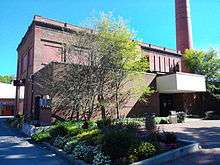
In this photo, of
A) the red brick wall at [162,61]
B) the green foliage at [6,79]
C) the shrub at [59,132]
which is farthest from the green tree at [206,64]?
the green foliage at [6,79]

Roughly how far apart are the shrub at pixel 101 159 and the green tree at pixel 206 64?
99.2 feet

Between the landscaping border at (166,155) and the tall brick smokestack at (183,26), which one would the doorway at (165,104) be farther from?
the landscaping border at (166,155)

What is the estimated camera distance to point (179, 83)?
2697cm

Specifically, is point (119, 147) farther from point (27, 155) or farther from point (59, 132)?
point (59, 132)

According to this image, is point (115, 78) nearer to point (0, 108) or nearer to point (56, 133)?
point (56, 133)

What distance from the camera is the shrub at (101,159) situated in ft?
26.9

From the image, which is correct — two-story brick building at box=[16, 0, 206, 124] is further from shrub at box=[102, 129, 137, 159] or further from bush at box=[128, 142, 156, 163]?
bush at box=[128, 142, 156, 163]

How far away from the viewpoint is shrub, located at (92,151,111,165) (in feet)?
26.9

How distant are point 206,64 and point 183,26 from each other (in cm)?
936

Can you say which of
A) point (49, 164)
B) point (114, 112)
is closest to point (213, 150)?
point (49, 164)

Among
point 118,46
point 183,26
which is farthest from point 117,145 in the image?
point 183,26

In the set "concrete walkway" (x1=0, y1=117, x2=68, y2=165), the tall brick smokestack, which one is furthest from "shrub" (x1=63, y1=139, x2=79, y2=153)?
the tall brick smokestack

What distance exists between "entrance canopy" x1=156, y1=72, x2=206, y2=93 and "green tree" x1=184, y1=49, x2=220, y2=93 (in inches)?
284

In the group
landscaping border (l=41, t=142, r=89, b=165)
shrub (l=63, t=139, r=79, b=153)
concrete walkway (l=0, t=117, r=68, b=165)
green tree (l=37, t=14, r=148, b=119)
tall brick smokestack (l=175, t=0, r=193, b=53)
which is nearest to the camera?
landscaping border (l=41, t=142, r=89, b=165)
